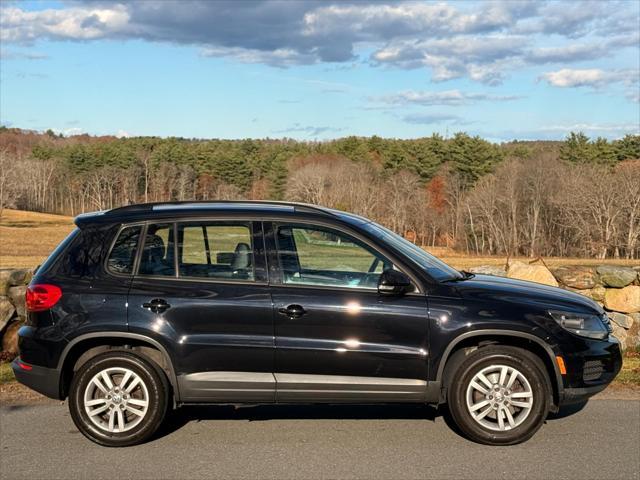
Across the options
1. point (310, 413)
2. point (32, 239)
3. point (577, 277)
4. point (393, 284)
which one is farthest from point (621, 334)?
point (32, 239)

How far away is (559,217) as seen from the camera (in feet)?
230

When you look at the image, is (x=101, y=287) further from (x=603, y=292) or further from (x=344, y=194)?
(x=344, y=194)

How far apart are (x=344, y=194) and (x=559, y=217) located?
24.5 meters

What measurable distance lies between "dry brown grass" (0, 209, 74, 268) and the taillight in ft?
88.7

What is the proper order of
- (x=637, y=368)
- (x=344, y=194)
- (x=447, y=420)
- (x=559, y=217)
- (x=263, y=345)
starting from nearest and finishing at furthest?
(x=263, y=345) → (x=447, y=420) → (x=637, y=368) → (x=559, y=217) → (x=344, y=194)

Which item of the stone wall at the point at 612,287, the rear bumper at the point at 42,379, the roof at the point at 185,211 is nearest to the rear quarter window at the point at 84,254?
the roof at the point at 185,211

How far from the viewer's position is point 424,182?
86.2 m

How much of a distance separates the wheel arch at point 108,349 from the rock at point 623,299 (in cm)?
637

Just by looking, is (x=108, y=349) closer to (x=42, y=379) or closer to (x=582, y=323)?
(x=42, y=379)

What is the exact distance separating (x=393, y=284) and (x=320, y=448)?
51.4 inches

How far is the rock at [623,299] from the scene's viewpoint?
30.3 ft

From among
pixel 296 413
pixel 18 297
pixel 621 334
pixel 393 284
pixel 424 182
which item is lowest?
pixel 296 413

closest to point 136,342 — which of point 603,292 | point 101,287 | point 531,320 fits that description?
point 101,287

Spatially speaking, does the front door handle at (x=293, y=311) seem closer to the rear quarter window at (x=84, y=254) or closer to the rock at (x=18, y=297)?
the rear quarter window at (x=84, y=254)
